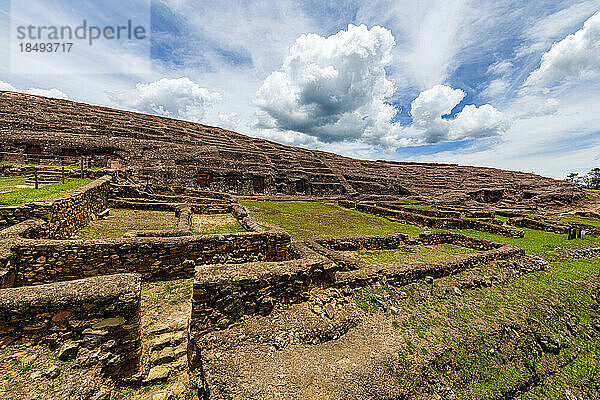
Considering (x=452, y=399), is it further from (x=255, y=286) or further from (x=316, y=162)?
(x=316, y=162)

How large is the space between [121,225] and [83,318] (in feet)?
28.0

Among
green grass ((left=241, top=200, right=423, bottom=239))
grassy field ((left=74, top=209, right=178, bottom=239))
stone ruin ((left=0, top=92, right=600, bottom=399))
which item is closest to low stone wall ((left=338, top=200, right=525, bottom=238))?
stone ruin ((left=0, top=92, right=600, bottom=399))

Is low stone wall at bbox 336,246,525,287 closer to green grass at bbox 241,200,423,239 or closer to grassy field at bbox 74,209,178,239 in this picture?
green grass at bbox 241,200,423,239

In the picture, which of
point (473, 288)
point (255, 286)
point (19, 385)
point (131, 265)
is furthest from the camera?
point (473, 288)

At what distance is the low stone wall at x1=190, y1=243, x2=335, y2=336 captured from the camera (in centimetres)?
383

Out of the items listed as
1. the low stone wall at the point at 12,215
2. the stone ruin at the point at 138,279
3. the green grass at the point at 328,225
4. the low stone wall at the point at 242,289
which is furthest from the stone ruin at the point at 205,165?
the low stone wall at the point at 242,289

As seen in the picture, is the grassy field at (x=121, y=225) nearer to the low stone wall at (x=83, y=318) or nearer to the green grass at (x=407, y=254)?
the low stone wall at (x=83, y=318)

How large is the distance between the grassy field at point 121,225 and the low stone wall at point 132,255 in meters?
2.95

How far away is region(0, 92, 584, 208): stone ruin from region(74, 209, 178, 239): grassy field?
21.6 metres

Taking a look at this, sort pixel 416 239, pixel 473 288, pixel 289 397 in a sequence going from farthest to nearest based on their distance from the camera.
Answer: pixel 416 239 < pixel 473 288 < pixel 289 397

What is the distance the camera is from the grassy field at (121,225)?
29.0 ft

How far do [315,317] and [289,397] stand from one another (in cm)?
156

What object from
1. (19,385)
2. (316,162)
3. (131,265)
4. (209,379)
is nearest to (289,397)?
(209,379)

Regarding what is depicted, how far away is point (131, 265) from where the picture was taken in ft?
20.4
